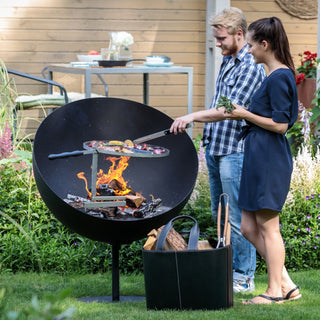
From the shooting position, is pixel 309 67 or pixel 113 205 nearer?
pixel 113 205

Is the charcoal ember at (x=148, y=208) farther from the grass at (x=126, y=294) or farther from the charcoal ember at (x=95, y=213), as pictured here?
the grass at (x=126, y=294)

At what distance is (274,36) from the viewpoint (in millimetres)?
3320

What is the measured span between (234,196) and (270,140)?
53cm

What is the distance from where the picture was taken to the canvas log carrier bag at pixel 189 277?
10.6 ft

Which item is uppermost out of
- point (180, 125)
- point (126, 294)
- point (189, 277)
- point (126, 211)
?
point (180, 125)

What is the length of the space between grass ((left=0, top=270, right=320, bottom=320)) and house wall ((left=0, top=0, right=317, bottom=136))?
15.6 feet

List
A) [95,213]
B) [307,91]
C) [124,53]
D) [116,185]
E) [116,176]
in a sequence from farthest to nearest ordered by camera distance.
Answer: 1. [307,91]
2. [124,53]
3. [116,176]
4. [116,185]
5. [95,213]

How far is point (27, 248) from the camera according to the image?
14.2 feet

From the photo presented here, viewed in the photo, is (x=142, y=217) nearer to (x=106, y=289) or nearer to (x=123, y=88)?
(x=106, y=289)

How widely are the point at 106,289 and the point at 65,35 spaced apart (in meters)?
5.22

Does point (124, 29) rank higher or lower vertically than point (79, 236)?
higher

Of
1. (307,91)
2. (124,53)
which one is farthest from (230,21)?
(307,91)

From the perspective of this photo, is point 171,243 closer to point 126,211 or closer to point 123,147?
point 126,211

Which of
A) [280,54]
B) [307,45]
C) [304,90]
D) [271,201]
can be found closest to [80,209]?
[271,201]
